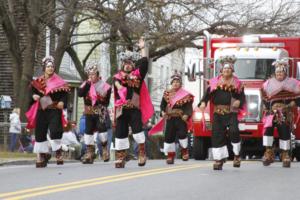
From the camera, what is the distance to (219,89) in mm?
13812

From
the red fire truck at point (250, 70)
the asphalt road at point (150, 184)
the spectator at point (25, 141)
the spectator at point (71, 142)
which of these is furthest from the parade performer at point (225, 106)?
the spectator at point (25, 141)

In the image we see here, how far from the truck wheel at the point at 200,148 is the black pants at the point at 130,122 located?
19.0ft

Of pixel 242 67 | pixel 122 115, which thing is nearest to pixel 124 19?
pixel 242 67

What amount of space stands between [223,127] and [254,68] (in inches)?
245

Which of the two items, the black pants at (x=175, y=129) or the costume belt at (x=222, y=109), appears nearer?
the costume belt at (x=222, y=109)

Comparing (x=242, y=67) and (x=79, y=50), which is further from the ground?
(x=79, y=50)

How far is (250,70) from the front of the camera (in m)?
19.7

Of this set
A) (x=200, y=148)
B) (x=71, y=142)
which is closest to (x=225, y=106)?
(x=200, y=148)

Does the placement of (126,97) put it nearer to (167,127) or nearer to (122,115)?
(122,115)

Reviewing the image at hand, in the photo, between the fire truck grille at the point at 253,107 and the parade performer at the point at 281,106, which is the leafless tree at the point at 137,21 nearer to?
the fire truck grille at the point at 253,107

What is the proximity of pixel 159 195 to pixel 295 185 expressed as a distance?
8.07ft

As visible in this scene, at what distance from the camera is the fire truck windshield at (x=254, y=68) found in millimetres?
19609

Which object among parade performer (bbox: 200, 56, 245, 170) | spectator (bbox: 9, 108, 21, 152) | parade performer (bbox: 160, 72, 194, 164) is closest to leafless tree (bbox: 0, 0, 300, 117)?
spectator (bbox: 9, 108, 21, 152)

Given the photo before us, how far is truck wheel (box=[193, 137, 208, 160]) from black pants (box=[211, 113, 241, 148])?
5.84m
